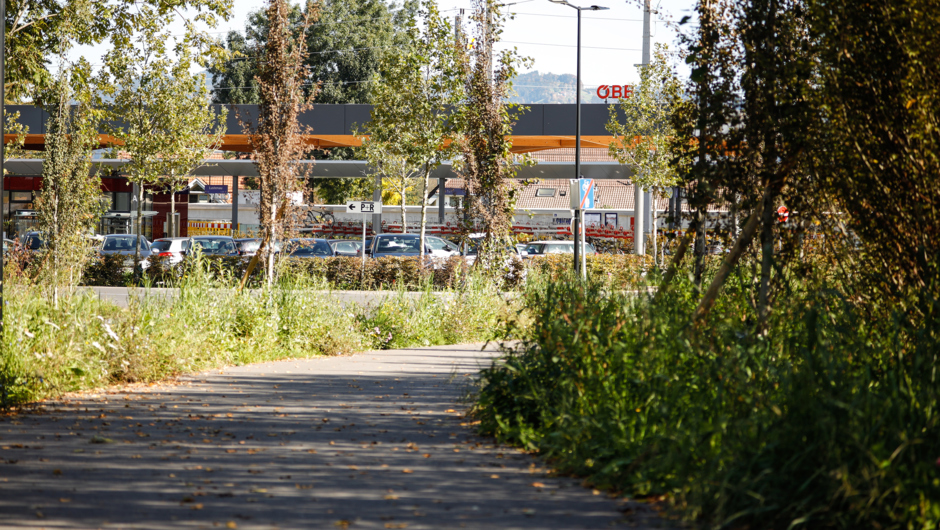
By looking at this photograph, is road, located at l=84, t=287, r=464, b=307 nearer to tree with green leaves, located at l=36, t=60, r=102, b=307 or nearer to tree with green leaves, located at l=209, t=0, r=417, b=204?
tree with green leaves, located at l=36, t=60, r=102, b=307

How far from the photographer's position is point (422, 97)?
87.2 feet

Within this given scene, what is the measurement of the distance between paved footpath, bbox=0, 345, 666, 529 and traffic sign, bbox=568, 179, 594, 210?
1208cm

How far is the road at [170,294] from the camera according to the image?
10.9 m

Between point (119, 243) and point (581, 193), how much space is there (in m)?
20.6

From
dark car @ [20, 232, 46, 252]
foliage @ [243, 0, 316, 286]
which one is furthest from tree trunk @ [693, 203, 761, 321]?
dark car @ [20, 232, 46, 252]

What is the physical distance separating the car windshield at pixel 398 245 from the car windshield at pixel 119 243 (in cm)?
990

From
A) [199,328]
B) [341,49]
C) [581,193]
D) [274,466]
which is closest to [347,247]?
[581,193]

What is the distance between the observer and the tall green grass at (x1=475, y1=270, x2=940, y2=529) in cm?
412

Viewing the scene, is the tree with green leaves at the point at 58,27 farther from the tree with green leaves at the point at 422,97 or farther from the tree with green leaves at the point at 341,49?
the tree with green leaves at the point at 341,49

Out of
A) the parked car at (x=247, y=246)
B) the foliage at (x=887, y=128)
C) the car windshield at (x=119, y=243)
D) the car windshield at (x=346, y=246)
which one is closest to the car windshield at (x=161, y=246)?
the car windshield at (x=119, y=243)

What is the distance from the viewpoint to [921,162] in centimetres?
598

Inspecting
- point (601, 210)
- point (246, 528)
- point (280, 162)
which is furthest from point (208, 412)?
point (601, 210)

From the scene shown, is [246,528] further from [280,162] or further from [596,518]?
[280,162]

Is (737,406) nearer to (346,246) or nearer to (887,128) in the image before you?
(887,128)
